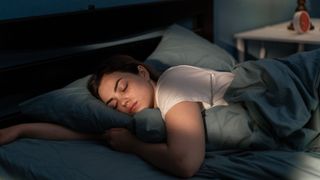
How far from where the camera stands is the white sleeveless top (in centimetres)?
106

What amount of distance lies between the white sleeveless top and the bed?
1.5 inches

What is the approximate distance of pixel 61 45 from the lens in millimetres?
1426

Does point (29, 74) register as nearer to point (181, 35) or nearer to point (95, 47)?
point (95, 47)

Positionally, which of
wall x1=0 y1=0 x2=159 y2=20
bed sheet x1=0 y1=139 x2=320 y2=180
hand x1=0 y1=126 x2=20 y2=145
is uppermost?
wall x1=0 y1=0 x2=159 y2=20

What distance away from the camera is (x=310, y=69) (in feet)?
3.77

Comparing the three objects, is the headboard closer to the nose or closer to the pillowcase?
the pillowcase

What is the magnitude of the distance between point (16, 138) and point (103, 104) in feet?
0.84

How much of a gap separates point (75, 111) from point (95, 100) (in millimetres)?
64

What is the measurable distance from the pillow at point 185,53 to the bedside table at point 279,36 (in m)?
0.34

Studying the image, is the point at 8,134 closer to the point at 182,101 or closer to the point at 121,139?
the point at 121,139

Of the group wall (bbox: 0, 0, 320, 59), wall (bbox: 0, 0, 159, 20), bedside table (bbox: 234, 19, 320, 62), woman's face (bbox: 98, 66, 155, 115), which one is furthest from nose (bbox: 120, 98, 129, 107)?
wall (bbox: 0, 0, 320, 59)

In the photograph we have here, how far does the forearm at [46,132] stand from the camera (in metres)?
1.18

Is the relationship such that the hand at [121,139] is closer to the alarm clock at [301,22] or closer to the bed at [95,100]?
the bed at [95,100]

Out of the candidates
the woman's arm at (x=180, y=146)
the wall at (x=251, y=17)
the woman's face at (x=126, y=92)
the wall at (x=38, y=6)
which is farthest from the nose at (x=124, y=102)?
the wall at (x=251, y=17)
